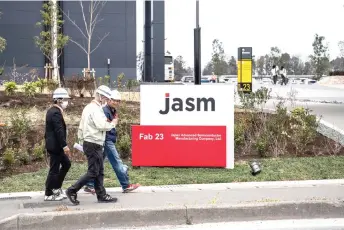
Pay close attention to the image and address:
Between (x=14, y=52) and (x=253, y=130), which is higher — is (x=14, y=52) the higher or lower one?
the higher one

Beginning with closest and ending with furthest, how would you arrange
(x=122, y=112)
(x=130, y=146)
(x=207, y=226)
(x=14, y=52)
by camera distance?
(x=207, y=226)
(x=130, y=146)
(x=122, y=112)
(x=14, y=52)

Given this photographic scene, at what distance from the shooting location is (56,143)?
8.11 meters

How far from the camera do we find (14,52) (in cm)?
4434

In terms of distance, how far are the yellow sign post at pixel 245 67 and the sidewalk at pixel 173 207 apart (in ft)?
46.0

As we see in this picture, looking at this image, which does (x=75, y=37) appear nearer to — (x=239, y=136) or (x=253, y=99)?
(x=253, y=99)

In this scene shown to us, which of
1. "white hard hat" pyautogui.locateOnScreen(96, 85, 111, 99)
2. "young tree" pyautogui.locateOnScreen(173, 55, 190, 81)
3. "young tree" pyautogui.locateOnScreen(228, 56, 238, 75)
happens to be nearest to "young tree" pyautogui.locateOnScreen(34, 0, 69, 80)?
"white hard hat" pyautogui.locateOnScreen(96, 85, 111, 99)

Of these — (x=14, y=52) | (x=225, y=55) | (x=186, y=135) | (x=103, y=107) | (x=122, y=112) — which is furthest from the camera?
(x=225, y=55)

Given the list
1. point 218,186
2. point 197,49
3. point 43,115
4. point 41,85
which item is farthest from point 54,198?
point 41,85

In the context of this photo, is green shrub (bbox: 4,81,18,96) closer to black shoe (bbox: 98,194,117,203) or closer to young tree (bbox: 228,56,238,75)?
black shoe (bbox: 98,194,117,203)

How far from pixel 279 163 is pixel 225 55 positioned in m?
76.4

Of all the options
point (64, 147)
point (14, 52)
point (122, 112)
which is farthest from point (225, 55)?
point (64, 147)

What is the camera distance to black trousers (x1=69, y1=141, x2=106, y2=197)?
7.91m

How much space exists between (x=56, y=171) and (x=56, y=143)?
47 centimetres

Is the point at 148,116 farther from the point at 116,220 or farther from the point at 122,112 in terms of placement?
the point at 116,220
